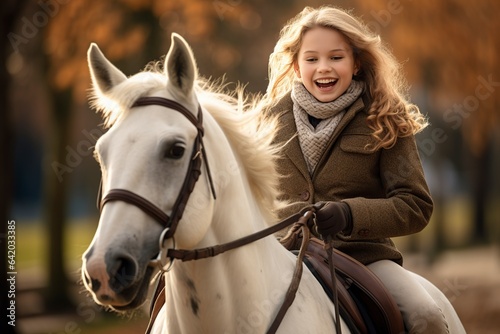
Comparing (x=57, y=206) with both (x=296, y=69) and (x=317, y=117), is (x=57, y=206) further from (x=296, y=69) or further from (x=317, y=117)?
(x=317, y=117)

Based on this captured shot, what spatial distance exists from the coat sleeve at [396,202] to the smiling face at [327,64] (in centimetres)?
48

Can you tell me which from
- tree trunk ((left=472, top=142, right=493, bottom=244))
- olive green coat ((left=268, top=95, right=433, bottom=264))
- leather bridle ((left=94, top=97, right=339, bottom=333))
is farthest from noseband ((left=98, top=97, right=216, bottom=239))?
tree trunk ((left=472, top=142, right=493, bottom=244))

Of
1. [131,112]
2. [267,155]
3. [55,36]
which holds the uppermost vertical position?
[55,36]

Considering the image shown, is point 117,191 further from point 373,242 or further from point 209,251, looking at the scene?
point 373,242

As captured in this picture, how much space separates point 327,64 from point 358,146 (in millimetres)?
522

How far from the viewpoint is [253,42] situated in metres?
17.3

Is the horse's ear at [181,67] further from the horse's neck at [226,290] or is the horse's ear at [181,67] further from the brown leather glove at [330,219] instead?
the brown leather glove at [330,219]

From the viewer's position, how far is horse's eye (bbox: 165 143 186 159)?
3330 millimetres

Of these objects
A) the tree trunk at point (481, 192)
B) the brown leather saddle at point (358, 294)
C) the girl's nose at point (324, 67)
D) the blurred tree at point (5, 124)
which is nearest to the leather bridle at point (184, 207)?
the brown leather saddle at point (358, 294)

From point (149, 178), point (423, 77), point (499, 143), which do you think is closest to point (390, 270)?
point (149, 178)

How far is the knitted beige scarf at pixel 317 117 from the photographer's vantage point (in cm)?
463

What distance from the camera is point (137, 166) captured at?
323 cm

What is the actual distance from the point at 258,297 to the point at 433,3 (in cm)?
1273

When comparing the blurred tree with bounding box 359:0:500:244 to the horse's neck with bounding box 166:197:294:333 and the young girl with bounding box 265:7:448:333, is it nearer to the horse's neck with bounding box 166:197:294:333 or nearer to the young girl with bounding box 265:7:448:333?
the young girl with bounding box 265:7:448:333
